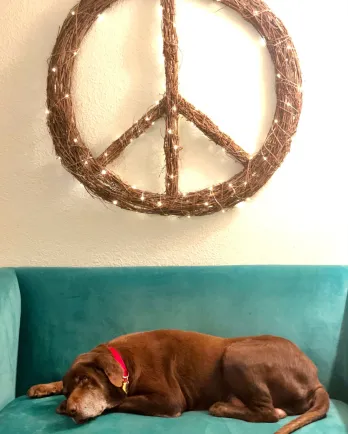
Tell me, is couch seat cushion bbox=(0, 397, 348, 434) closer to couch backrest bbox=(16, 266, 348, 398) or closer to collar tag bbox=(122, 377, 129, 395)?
collar tag bbox=(122, 377, 129, 395)

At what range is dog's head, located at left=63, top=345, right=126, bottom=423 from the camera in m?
1.74

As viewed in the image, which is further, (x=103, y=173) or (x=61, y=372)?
(x=103, y=173)

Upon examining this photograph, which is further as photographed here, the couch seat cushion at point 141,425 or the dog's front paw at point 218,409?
the dog's front paw at point 218,409

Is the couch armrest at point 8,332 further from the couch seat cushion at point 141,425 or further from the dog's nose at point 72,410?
the dog's nose at point 72,410

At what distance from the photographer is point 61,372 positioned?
2117 mm

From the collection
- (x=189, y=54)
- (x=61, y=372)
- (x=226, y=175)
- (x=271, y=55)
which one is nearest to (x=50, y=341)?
(x=61, y=372)

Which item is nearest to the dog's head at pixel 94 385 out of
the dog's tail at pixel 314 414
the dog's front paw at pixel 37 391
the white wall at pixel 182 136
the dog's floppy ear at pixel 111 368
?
the dog's floppy ear at pixel 111 368

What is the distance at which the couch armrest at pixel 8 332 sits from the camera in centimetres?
196

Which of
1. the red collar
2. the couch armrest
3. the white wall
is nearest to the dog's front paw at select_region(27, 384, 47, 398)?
the couch armrest

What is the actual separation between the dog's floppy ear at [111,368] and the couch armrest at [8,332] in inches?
15.4

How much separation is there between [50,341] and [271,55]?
1.51 m

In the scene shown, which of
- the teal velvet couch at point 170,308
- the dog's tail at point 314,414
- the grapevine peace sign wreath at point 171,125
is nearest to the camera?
the dog's tail at point 314,414

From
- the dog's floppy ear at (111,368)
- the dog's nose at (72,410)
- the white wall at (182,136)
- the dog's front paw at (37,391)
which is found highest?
the white wall at (182,136)

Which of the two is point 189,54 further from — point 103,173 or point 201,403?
point 201,403
